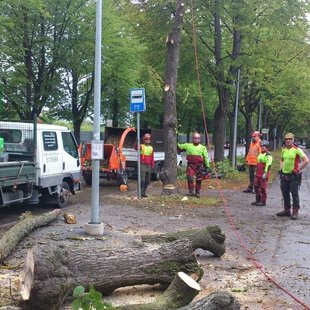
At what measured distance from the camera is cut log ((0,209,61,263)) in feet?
23.5

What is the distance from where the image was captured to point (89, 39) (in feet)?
69.4

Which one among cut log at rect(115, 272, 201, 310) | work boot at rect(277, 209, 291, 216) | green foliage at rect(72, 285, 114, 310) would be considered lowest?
work boot at rect(277, 209, 291, 216)

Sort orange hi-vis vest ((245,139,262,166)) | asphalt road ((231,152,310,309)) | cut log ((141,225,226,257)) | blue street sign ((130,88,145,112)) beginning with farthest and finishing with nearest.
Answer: orange hi-vis vest ((245,139,262,166)), blue street sign ((130,88,145,112)), cut log ((141,225,226,257)), asphalt road ((231,152,310,309))

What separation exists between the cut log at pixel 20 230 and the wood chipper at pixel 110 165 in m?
8.05

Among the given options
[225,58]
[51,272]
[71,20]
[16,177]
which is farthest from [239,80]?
[51,272]

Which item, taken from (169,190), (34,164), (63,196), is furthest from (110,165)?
(34,164)

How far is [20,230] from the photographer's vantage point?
809 centimetres

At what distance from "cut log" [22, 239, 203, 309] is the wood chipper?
38.7 ft

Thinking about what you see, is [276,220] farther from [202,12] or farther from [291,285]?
[202,12]

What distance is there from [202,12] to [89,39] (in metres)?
4.75

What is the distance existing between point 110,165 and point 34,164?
262 inches

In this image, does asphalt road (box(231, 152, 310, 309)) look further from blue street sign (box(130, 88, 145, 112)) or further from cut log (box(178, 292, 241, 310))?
blue street sign (box(130, 88, 145, 112))

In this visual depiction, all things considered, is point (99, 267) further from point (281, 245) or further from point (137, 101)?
point (137, 101)

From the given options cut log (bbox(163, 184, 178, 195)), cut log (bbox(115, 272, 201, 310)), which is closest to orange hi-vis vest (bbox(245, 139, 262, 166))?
cut log (bbox(163, 184, 178, 195))
